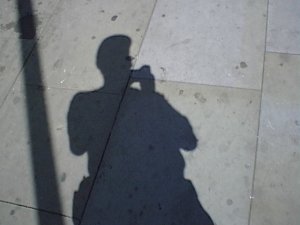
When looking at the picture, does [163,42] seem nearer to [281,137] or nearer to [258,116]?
[258,116]

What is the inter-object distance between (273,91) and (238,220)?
141 centimetres

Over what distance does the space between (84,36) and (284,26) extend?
8.07ft

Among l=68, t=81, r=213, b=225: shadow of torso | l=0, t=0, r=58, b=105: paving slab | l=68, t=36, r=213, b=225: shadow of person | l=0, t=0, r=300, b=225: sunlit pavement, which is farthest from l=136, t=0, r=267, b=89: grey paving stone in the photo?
l=0, t=0, r=58, b=105: paving slab

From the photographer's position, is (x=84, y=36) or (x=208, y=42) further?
(x=84, y=36)

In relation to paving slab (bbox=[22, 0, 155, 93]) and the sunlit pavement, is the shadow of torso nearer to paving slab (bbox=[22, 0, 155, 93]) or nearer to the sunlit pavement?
the sunlit pavement

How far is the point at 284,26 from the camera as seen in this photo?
12.7ft

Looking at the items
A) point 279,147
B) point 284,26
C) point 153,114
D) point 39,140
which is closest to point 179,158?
point 153,114

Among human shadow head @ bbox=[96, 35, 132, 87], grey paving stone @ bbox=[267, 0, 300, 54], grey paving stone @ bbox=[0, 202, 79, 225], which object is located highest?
grey paving stone @ bbox=[267, 0, 300, 54]

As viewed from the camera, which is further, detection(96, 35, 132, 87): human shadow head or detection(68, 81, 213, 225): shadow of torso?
detection(96, 35, 132, 87): human shadow head

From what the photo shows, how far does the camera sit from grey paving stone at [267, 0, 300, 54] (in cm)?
373

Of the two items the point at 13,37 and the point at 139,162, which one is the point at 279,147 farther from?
the point at 13,37

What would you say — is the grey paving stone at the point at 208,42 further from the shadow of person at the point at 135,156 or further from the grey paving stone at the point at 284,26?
the shadow of person at the point at 135,156

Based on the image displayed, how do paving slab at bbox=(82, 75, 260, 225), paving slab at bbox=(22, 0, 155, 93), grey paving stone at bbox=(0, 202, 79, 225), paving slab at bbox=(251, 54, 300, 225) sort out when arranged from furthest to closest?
paving slab at bbox=(22, 0, 155, 93) < grey paving stone at bbox=(0, 202, 79, 225) < paving slab at bbox=(82, 75, 260, 225) < paving slab at bbox=(251, 54, 300, 225)

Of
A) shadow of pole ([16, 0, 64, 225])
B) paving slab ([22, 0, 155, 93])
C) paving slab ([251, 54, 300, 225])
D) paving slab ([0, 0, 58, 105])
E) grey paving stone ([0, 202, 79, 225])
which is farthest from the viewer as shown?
paving slab ([0, 0, 58, 105])
